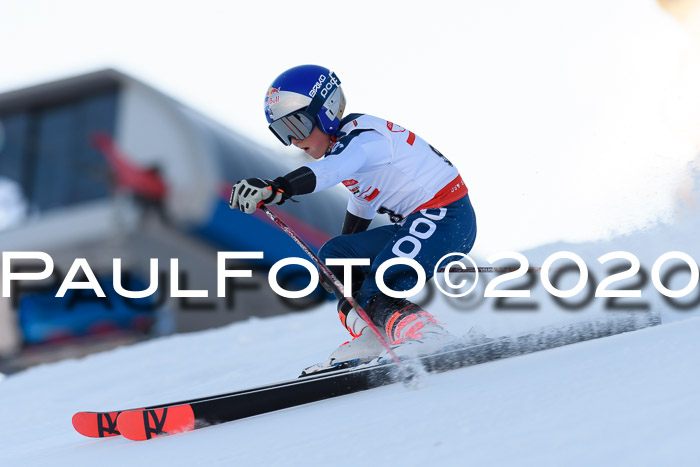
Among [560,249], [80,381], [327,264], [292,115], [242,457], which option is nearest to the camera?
[242,457]

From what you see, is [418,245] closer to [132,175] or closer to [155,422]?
[155,422]

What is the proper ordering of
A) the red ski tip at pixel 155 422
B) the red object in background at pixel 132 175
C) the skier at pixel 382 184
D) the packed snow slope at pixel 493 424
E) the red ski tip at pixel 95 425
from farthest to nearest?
the red object in background at pixel 132 175 < the skier at pixel 382 184 < the red ski tip at pixel 95 425 < the red ski tip at pixel 155 422 < the packed snow slope at pixel 493 424

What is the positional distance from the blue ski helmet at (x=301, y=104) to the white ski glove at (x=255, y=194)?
0.52m

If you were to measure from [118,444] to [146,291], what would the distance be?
32.7 feet

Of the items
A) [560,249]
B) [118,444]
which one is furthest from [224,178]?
[118,444]

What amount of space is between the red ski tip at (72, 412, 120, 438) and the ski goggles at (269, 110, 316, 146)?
4.67ft

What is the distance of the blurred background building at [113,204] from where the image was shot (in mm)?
10516

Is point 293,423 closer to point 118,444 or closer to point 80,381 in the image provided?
point 118,444

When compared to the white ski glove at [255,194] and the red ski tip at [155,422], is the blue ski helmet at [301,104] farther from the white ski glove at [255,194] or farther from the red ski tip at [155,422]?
the red ski tip at [155,422]

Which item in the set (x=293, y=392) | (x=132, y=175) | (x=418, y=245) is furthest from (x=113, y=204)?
(x=293, y=392)

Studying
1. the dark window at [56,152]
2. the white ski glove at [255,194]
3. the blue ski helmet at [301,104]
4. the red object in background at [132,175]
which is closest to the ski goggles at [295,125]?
the blue ski helmet at [301,104]

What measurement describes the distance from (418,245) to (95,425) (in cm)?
154

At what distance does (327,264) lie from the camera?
3.24 meters

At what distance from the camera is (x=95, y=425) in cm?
270
